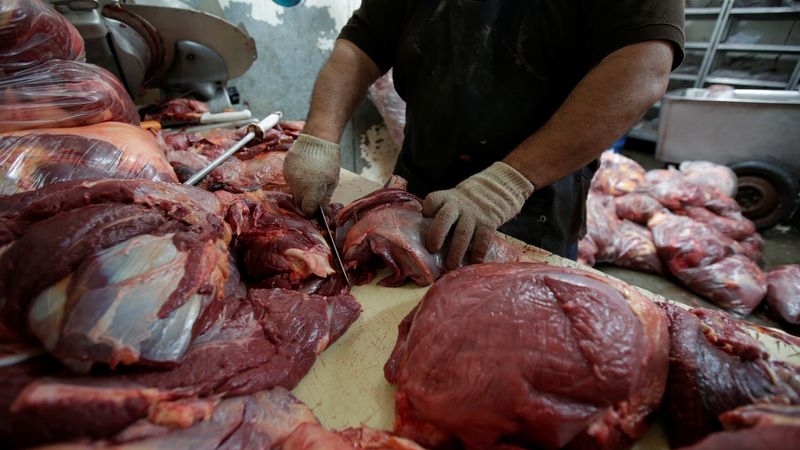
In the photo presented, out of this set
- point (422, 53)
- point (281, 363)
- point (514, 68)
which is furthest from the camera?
point (422, 53)

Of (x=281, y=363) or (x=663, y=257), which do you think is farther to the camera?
(x=663, y=257)

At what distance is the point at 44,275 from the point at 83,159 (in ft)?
2.85

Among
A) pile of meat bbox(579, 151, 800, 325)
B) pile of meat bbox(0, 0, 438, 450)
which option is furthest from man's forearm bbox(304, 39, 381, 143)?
pile of meat bbox(579, 151, 800, 325)

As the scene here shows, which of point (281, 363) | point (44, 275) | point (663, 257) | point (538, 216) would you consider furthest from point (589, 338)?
point (663, 257)

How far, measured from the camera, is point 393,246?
164 centimetres

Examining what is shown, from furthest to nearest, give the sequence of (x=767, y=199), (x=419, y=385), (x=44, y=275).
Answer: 1. (x=767, y=199)
2. (x=419, y=385)
3. (x=44, y=275)

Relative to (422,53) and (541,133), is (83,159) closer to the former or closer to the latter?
(422,53)

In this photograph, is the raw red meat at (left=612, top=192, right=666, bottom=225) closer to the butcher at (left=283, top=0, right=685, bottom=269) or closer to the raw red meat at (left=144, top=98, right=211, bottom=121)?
the butcher at (left=283, top=0, right=685, bottom=269)

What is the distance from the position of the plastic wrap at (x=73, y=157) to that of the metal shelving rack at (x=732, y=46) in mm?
7044

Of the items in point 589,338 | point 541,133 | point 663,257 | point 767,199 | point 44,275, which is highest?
point 541,133

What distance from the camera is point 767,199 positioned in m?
4.80

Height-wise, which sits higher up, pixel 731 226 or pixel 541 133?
pixel 541 133

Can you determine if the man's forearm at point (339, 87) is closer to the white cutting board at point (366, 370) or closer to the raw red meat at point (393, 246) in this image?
the raw red meat at point (393, 246)

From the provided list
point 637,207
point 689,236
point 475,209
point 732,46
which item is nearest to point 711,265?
point 689,236
